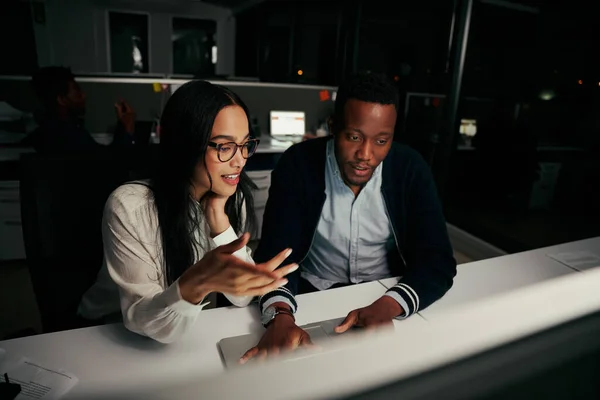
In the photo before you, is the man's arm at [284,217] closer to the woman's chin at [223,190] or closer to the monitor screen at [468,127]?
the woman's chin at [223,190]

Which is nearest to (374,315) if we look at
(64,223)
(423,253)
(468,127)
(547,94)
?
Answer: (423,253)

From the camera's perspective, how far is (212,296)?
1246 millimetres

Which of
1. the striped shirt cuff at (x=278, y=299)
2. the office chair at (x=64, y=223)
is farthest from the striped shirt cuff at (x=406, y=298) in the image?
the office chair at (x=64, y=223)

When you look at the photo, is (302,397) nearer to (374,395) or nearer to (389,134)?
(374,395)

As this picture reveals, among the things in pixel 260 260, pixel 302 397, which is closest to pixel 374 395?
Answer: pixel 302 397

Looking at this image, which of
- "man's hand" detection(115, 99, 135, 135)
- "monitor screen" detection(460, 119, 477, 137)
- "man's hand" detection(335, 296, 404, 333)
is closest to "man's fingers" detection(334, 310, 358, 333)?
"man's hand" detection(335, 296, 404, 333)

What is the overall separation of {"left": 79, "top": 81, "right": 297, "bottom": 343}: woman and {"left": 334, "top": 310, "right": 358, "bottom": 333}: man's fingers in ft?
0.75

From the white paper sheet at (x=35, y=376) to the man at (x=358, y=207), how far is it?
58 cm

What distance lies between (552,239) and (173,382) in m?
3.92

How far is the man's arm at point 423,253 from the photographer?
42.4 inches

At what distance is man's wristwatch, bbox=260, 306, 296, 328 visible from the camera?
966 mm

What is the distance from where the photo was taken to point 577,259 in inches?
54.6

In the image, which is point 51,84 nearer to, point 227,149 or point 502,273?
point 227,149

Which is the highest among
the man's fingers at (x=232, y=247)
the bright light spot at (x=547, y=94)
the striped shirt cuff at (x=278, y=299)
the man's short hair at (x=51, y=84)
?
the bright light spot at (x=547, y=94)
